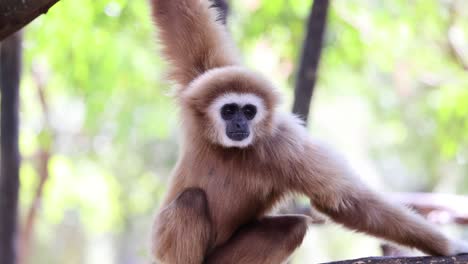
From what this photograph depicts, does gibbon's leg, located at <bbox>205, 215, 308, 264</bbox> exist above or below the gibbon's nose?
below

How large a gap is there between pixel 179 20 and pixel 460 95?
4.73 m

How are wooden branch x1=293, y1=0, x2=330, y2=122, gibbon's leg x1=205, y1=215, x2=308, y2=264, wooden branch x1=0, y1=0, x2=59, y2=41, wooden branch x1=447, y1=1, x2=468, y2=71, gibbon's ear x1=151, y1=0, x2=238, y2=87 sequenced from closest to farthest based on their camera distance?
1. wooden branch x1=0, y1=0, x2=59, y2=41
2. gibbon's leg x1=205, y1=215, x2=308, y2=264
3. gibbon's ear x1=151, y1=0, x2=238, y2=87
4. wooden branch x1=293, y1=0, x2=330, y2=122
5. wooden branch x1=447, y1=1, x2=468, y2=71

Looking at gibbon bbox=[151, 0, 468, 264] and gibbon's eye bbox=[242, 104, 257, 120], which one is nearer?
Answer: gibbon bbox=[151, 0, 468, 264]

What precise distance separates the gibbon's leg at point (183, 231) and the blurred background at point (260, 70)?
606 mm

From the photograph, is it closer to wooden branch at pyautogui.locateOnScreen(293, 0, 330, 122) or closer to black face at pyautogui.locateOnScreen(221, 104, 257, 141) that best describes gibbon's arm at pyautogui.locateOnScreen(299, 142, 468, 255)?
black face at pyautogui.locateOnScreen(221, 104, 257, 141)

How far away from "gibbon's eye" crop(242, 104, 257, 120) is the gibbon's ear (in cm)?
55

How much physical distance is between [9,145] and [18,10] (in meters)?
3.64

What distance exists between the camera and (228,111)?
198 inches

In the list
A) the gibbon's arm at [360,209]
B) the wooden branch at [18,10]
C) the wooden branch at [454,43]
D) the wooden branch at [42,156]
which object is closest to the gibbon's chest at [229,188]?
the gibbon's arm at [360,209]

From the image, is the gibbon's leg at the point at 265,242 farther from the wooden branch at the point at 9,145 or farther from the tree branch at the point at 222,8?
the wooden branch at the point at 9,145

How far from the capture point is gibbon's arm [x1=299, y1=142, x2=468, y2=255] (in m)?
4.57

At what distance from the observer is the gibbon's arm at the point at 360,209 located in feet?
15.0

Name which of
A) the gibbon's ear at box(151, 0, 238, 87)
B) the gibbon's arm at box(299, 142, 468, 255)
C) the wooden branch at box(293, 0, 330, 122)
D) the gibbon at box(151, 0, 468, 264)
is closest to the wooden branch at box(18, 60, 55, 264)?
the wooden branch at box(293, 0, 330, 122)

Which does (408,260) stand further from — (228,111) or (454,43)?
(454,43)
